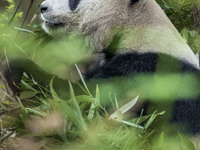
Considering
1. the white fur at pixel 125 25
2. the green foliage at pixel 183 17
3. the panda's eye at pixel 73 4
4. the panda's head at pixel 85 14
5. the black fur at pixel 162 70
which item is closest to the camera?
the black fur at pixel 162 70

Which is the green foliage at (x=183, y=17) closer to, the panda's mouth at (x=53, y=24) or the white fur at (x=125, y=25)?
the white fur at (x=125, y=25)

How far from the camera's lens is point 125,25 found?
199 centimetres

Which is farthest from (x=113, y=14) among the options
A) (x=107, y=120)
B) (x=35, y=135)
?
(x=35, y=135)

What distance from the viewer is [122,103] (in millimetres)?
1649

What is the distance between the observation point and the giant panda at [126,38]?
1759 millimetres

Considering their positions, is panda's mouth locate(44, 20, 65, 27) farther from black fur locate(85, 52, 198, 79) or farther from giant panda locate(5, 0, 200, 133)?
black fur locate(85, 52, 198, 79)

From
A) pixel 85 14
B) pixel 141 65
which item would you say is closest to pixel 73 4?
pixel 85 14

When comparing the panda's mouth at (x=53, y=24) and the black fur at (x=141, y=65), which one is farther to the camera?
the panda's mouth at (x=53, y=24)

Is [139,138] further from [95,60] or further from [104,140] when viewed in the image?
[95,60]

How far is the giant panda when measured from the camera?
1.76 m

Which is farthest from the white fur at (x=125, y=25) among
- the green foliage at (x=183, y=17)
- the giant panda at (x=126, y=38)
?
the green foliage at (x=183, y=17)

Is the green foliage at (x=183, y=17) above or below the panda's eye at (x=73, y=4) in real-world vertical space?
below

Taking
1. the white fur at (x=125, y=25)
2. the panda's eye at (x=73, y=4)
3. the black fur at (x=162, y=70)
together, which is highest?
the panda's eye at (x=73, y=4)

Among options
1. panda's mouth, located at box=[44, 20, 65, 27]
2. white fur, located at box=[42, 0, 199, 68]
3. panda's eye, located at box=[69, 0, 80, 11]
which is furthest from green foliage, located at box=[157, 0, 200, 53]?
panda's mouth, located at box=[44, 20, 65, 27]
